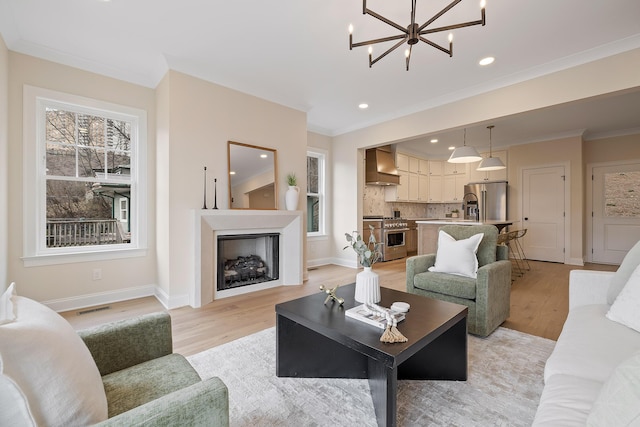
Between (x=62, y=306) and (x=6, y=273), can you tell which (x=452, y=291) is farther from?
(x=6, y=273)

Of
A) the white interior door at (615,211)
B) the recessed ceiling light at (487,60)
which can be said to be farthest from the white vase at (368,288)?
the white interior door at (615,211)

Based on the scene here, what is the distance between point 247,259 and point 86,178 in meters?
2.09

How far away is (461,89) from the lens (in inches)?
152

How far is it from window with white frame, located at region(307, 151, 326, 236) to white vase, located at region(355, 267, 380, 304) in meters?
3.70

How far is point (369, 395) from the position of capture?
175cm

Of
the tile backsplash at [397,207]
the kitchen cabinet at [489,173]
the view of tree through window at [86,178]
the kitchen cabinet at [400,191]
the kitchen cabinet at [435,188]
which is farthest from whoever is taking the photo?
the kitchen cabinet at [435,188]

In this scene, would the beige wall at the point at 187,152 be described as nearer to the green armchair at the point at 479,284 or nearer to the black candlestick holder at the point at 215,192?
the black candlestick holder at the point at 215,192

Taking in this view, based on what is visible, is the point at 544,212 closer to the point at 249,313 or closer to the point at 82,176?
the point at 249,313

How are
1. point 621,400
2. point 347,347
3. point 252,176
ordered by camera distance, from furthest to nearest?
point 252,176, point 347,347, point 621,400

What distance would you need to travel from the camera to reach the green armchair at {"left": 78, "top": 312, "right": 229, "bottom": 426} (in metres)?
0.82

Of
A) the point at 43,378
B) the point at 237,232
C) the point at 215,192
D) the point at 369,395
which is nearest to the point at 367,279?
the point at 369,395

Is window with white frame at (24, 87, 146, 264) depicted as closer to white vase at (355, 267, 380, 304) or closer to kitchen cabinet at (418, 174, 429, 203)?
white vase at (355, 267, 380, 304)

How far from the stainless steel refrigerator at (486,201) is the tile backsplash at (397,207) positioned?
2.13 feet

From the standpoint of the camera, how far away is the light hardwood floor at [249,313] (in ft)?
8.52
